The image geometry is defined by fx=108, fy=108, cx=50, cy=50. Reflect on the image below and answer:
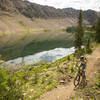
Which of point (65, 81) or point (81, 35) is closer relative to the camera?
point (65, 81)

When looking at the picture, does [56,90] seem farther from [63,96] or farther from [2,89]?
[2,89]

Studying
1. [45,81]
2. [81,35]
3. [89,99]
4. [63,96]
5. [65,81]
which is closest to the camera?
[89,99]

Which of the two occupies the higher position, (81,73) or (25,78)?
(81,73)

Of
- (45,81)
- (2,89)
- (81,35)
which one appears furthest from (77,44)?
(2,89)

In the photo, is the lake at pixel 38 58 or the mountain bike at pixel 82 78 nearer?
the mountain bike at pixel 82 78

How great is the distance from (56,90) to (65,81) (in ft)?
7.55

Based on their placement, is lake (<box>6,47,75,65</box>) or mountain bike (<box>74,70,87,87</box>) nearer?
mountain bike (<box>74,70,87,87</box>)

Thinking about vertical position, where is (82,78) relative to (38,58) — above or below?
Answer: above

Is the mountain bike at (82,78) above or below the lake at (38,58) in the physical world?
above

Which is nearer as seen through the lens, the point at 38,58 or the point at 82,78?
the point at 82,78

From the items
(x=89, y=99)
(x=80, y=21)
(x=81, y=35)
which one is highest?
(x=80, y=21)

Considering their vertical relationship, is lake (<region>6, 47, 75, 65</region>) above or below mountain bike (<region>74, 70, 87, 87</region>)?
below

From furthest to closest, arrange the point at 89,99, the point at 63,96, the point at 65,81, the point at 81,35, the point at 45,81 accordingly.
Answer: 1. the point at 81,35
2. the point at 45,81
3. the point at 65,81
4. the point at 63,96
5. the point at 89,99

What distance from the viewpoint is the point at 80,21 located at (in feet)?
116
